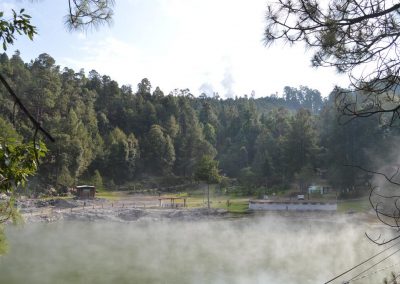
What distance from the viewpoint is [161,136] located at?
4844 cm

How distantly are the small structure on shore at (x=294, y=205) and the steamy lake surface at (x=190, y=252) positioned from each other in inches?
72.9

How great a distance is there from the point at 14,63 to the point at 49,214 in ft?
90.7

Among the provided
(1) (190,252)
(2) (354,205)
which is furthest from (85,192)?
(2) (354,205)

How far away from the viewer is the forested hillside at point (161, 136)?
33031mm

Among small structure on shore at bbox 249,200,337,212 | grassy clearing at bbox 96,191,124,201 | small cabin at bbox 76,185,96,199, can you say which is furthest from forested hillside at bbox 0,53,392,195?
small structure on shore at bbox 249,200,337,212

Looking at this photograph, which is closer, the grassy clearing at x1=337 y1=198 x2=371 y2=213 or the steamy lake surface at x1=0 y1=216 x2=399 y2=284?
the steamy lake surface at x1=0 y1=216 x2=399 y2=284

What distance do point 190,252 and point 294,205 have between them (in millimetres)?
12559

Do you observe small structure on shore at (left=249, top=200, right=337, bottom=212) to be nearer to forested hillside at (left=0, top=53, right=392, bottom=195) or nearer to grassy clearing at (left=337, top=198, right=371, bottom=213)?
grassy clearing at (left=337, top=198, right=371, bottom=213)

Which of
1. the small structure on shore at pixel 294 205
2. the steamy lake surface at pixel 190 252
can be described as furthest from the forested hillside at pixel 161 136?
the steamy lake surface at pixel 190 252

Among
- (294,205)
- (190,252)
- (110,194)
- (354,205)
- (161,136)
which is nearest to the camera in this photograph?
(190,252)

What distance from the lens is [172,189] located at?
44.0m

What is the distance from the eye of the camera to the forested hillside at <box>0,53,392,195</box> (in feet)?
108

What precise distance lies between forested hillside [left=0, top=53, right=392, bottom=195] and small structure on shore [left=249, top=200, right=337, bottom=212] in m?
5.06

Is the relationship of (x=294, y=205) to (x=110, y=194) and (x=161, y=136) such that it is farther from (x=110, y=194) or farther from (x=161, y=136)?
(x=161, y=136)
